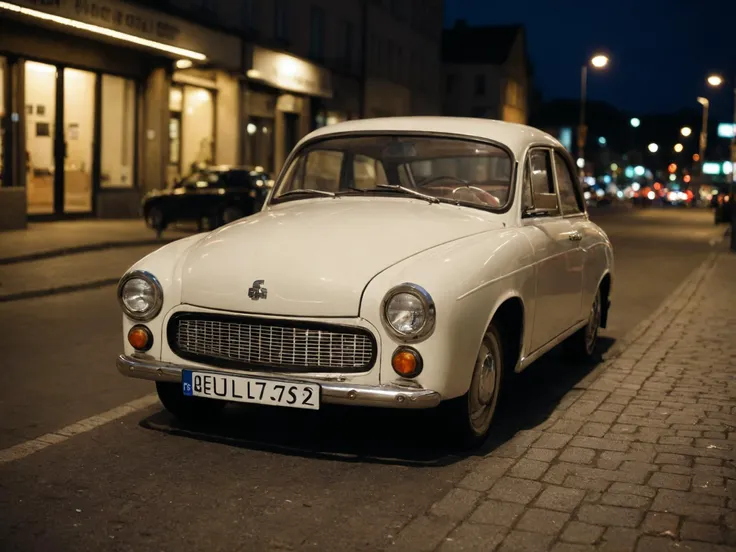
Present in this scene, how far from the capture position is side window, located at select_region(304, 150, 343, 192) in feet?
23.1

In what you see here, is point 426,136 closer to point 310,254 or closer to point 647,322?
point 310,254

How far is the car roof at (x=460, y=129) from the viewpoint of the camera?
6852 mm

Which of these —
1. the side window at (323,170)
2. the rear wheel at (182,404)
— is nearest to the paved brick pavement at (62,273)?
the side window at (323,170)

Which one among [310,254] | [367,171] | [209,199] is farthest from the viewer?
[209,199]

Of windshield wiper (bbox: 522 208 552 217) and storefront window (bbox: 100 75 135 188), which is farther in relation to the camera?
storefront window (bbox: 100 75 135 188)

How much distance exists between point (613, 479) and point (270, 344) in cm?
173

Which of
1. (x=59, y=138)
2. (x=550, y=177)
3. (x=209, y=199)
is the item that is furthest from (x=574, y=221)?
(x=59, y=138)

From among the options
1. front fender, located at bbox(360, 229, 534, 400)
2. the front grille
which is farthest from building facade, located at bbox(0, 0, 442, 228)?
front fender, located at bbox(360, 229, 534, 400)

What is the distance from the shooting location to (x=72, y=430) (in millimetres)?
5910

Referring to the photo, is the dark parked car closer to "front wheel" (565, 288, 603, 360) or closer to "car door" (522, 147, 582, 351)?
"front wheel" (565, 288, 603, 360)

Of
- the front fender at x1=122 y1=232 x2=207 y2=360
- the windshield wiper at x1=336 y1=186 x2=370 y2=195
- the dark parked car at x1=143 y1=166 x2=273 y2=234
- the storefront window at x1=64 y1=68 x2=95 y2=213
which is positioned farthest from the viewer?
the storefront window at x1=64 y1=68 x2=95 y2=213

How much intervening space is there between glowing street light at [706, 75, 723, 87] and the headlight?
45.9m

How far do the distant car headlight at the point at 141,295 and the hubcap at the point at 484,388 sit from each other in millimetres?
1637

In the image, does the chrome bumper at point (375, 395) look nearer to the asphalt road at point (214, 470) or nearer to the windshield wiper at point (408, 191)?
the asphalt road at point (214, 470)
